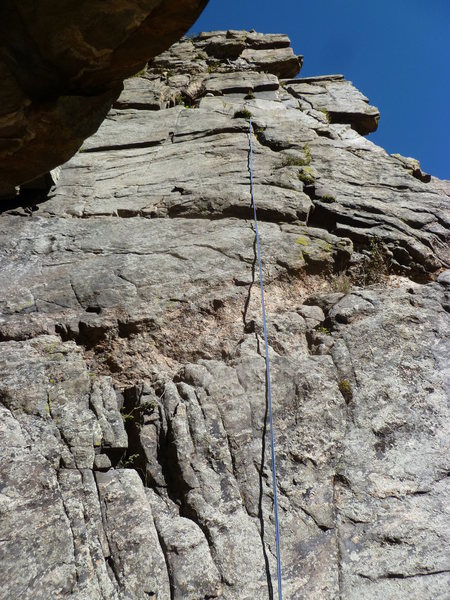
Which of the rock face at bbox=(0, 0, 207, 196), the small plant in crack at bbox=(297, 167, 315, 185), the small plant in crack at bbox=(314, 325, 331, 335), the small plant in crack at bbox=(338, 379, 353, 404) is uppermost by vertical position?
the small plant in crack at bbox=(297, 167, 315, 185)

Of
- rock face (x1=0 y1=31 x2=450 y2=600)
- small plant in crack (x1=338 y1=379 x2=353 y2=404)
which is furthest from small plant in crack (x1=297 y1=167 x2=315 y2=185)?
small plant in crack (x1=338 y1=379 x2=353 y2=404)

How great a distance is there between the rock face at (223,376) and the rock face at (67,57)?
8.44ft

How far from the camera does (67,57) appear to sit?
16.8ft

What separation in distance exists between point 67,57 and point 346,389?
15.6ft

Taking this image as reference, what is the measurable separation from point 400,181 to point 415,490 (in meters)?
6.71

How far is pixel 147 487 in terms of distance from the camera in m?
5.57

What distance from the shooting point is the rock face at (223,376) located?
4969mm

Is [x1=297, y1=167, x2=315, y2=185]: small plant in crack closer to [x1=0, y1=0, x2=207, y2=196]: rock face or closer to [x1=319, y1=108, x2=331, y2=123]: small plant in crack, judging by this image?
[x1=319, y1=108, x2=331, y2=123]: small plant in crack

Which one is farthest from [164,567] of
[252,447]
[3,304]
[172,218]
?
[172,218]

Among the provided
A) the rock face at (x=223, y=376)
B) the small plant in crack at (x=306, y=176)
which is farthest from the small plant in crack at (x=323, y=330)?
the small plant in crack at (x=306, y=176)

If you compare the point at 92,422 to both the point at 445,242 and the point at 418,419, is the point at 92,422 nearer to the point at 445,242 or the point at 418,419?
the point at 418,419

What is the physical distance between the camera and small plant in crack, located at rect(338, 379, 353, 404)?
6.51 metres

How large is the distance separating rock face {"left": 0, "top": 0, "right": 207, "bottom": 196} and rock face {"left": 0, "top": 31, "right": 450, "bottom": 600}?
2573 millimetres

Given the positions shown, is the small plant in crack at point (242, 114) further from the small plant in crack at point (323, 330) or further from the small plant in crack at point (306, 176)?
the small plant in crack at point (323, 330)
